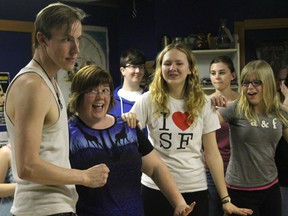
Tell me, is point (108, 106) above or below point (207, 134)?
above

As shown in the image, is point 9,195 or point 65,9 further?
point 9,195

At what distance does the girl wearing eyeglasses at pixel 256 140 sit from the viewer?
263 centimetres

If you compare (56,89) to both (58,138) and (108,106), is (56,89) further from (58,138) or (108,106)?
(108,106)

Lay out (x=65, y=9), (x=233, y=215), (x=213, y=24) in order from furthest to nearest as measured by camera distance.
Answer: (x=213, y=24)
(x=233, y=215)
(x=65, y=9)

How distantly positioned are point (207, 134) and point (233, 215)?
59 cm

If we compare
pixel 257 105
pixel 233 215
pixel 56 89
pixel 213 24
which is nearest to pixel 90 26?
pixel 213 24

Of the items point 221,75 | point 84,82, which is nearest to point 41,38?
point 84,82

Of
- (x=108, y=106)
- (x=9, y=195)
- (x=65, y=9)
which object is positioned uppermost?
(x=65, y=9)

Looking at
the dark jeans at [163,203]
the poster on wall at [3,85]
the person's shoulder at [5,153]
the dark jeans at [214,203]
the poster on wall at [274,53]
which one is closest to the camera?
the person's shoulder at [5,153]

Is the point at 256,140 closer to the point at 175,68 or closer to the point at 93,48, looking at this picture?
the point at 175,68

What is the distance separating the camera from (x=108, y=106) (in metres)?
1.91

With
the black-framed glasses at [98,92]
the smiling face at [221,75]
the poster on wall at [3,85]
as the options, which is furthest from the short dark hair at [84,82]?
the poster on wall at [3,85]

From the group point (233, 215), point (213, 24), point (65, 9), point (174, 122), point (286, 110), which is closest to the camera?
point (65, 9)

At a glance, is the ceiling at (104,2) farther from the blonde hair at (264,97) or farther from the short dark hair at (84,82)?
the short dark hair at (84,82)
